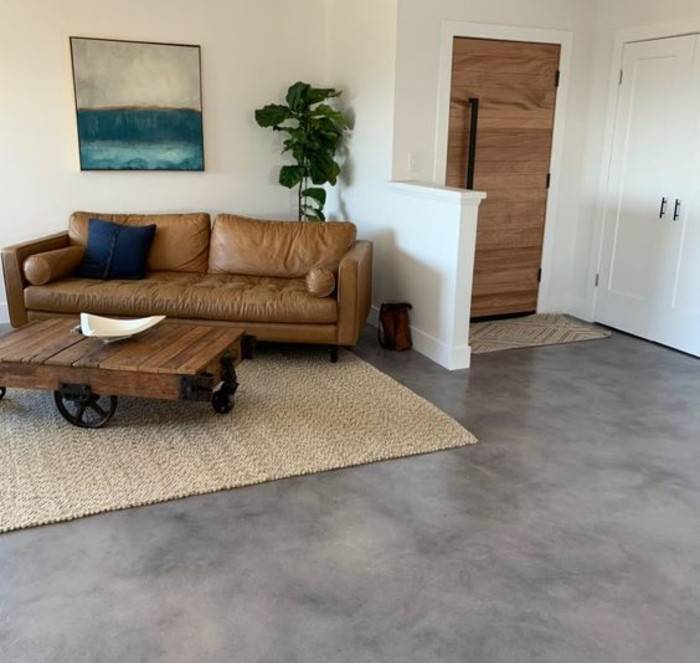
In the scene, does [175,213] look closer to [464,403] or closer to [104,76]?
[104,76]

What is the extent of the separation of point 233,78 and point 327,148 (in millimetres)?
894

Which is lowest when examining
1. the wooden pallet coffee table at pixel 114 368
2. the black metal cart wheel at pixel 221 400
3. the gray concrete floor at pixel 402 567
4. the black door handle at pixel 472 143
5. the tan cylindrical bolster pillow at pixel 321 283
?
the gray concrete floor at pixel 402 567

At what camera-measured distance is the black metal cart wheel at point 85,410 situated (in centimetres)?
303

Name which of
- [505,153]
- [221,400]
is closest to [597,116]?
[505,153]

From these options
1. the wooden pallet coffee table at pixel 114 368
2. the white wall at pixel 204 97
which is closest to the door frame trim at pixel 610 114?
the white wall at pixel 204 97

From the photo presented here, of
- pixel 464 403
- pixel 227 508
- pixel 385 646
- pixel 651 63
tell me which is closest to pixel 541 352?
pixel 464 403

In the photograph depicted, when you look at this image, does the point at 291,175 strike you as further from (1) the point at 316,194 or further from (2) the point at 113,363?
(2) the point at 113,363

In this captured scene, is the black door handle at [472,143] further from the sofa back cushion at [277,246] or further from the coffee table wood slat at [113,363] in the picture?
the coffee table wood slat at [113,363]

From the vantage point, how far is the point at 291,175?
506cm

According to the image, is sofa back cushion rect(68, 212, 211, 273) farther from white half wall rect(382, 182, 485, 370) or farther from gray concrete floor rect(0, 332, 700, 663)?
gray concrete floor rect(0, 332, 700, 663)

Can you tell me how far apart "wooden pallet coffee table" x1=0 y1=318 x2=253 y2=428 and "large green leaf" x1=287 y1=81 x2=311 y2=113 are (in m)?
2.30

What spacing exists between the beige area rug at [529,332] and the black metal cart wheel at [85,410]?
2.34m

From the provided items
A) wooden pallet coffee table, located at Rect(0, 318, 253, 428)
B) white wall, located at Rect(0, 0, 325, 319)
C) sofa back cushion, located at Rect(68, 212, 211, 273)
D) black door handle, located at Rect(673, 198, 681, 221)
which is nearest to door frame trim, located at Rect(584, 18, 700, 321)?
black door handle, located at Rect(673, 198, 681, 221)

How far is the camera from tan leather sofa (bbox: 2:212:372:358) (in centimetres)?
397
